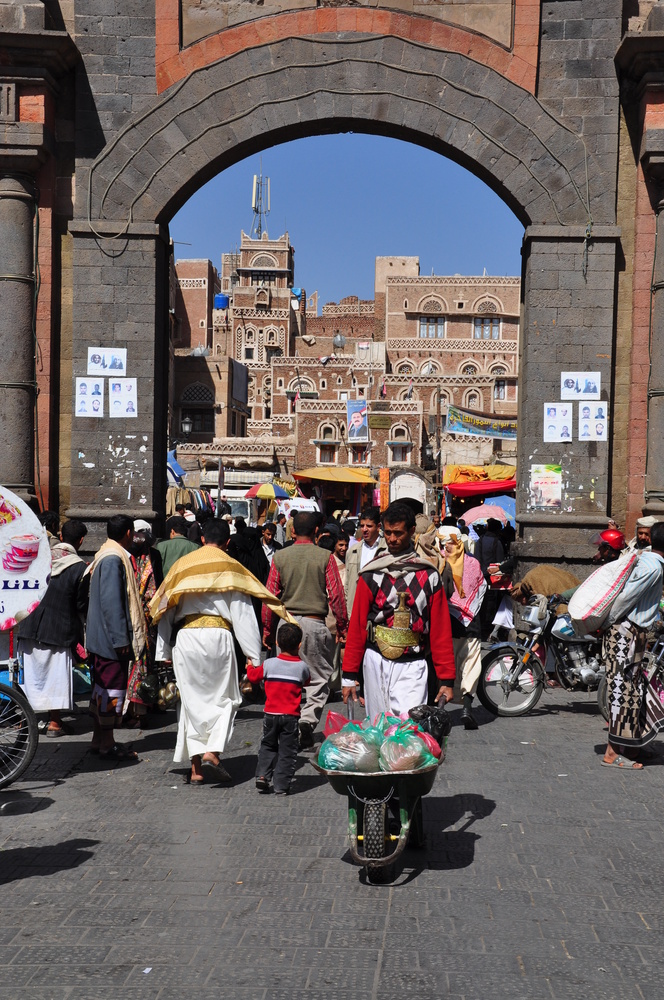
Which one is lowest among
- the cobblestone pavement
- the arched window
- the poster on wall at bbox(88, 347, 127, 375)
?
the cobblestone pavement

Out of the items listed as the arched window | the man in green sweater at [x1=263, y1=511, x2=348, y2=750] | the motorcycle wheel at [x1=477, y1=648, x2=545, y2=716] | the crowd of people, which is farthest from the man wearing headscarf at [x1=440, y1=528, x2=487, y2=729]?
the arched window

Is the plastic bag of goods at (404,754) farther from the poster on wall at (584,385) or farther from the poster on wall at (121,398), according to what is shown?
the poster on wall at (121,398)

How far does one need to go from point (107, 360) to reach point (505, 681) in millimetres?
5831

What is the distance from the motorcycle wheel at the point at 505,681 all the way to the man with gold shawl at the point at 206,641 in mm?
2966

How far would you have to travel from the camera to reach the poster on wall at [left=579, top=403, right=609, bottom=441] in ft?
39.2

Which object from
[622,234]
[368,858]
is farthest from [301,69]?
[368,858]

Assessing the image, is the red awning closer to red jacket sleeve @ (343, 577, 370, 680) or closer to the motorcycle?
the motorcycle

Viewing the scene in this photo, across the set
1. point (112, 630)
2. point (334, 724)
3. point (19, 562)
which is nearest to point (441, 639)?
point (334, 724)

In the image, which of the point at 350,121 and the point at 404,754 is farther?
the point at 350,121

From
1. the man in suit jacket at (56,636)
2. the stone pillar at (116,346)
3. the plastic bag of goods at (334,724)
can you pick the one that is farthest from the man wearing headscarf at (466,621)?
the stone pillar at (116,346)

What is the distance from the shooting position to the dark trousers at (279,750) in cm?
673

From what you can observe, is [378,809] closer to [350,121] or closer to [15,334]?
[15,334]

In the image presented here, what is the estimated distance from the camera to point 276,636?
7355 millimetres

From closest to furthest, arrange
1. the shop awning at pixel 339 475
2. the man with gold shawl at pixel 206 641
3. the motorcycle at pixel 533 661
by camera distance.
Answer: the man with gold shawl at pixel 206 641
the motorcycle at pixel 533 661
the shop awning at pixel 339 475
